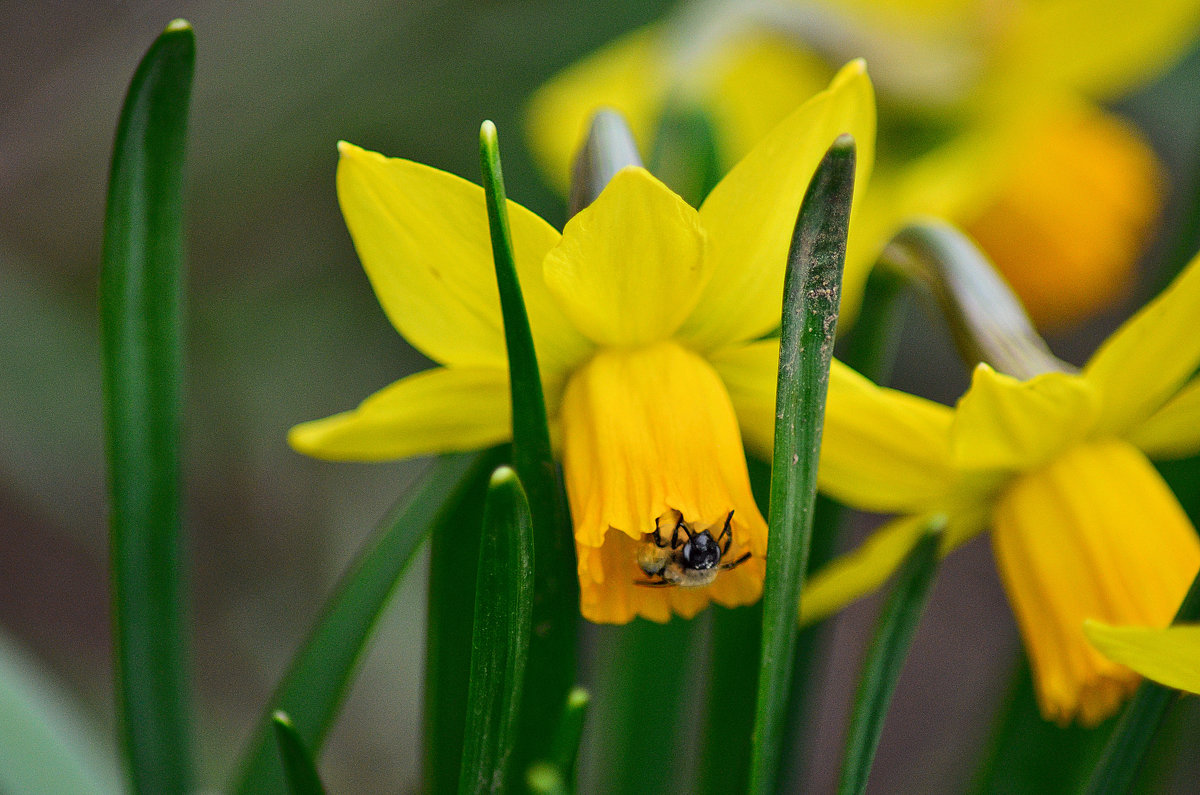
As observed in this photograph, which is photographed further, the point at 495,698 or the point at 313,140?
the point at 313,140

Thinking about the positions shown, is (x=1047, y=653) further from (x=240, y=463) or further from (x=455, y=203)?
(x=240, y=463)

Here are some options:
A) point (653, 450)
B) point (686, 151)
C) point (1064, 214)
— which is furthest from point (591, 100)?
point (653, 450)

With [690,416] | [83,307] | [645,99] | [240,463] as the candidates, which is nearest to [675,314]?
[690,416]

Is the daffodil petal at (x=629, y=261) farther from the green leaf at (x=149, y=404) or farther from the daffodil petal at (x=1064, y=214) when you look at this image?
the daffodil petal at (x=1064, y=214)

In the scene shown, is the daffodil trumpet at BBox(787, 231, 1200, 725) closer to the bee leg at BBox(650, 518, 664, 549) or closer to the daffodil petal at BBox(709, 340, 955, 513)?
the daffodil petal at BBox(709, 340, 955, 513)

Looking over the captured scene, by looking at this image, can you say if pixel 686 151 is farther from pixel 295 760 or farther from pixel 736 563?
pixel 295 760

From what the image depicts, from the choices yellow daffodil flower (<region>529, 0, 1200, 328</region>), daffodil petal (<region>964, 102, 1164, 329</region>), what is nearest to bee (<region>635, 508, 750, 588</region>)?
yellow daffodil flower (<region>529, 0, 1200, 328</region>)
